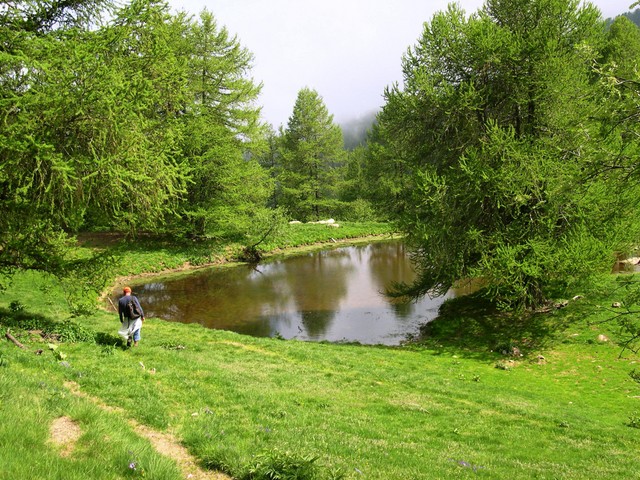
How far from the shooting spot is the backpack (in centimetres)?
1359

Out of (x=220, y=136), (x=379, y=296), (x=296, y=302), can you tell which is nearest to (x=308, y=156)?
(x=220, y=136)

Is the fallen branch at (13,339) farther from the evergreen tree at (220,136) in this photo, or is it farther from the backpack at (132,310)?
the evergreen tree at (220,136)

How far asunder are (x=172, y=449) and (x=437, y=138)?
59.6 ft

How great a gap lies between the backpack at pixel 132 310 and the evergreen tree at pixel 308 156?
47290mm

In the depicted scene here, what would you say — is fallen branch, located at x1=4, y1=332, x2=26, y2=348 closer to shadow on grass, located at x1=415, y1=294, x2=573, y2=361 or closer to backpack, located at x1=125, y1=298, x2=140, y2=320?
backpack, located at x1=125, y1=298, x2=140, y2=320

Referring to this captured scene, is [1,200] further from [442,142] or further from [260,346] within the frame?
[442,142]

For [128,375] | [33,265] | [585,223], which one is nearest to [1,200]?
[33,265]

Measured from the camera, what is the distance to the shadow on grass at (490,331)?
59.6 feet

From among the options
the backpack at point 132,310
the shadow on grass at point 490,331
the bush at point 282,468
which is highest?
the backpack at point 132,310

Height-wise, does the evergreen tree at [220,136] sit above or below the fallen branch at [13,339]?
above

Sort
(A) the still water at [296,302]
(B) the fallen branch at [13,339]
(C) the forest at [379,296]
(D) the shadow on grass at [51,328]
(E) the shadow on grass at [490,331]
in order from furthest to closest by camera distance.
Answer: (A) the still water at [296,302], (E) the shadow on grass at [490,331], (D) the shadow on grass at [51,328], (B) the fallen branch at [13,339], (C) the forest at [379,296]

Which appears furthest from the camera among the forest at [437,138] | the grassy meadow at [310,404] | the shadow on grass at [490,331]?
the shadow on grass at [490,331]

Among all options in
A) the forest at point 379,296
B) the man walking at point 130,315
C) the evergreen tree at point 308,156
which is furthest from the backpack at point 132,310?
the evergreen tree at point 308,156

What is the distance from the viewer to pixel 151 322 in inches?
805
